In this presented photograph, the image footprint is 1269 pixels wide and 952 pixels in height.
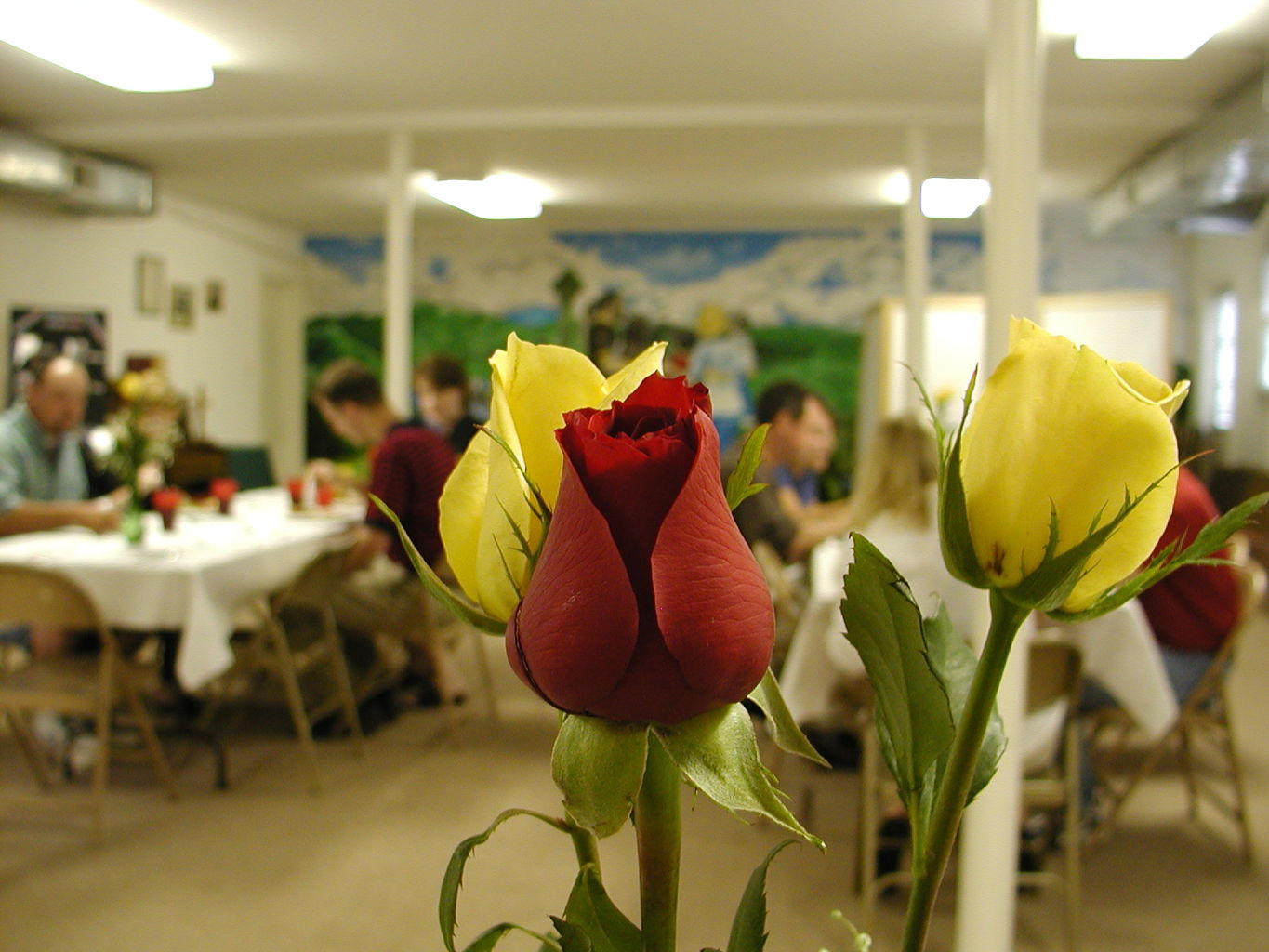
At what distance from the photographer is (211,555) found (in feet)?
12.4

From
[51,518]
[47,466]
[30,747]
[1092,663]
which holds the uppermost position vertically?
[47,466]

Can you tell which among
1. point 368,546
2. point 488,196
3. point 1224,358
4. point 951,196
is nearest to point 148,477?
point 368,546

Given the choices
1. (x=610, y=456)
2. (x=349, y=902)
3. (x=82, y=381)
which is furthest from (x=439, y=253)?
(x=610, y=456)

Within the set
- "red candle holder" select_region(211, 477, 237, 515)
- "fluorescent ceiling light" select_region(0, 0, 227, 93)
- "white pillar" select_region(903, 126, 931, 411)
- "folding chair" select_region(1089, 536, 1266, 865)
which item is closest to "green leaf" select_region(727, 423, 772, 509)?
"folding chair" select_region(1089, 536, 1266, 865)

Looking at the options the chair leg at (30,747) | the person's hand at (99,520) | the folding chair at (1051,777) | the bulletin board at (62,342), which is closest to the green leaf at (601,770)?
the folding chair at (1051,777)

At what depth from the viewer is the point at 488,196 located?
23.2 ft

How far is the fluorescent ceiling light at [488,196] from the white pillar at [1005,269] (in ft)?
17.1

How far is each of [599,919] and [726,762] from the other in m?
0.09

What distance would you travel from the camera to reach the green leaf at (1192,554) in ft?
1.00

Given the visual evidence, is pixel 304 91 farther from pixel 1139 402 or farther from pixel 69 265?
pixel 1139 402

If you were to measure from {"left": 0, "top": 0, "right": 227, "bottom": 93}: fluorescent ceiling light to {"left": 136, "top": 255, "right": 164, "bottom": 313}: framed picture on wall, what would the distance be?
3911 mm

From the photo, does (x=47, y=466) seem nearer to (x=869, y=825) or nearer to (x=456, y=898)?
(x=869, y=825)

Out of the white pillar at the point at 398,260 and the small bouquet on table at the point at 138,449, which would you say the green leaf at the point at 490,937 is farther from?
the white pillar at the point at 398,260

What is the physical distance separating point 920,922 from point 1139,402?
0.56ft
